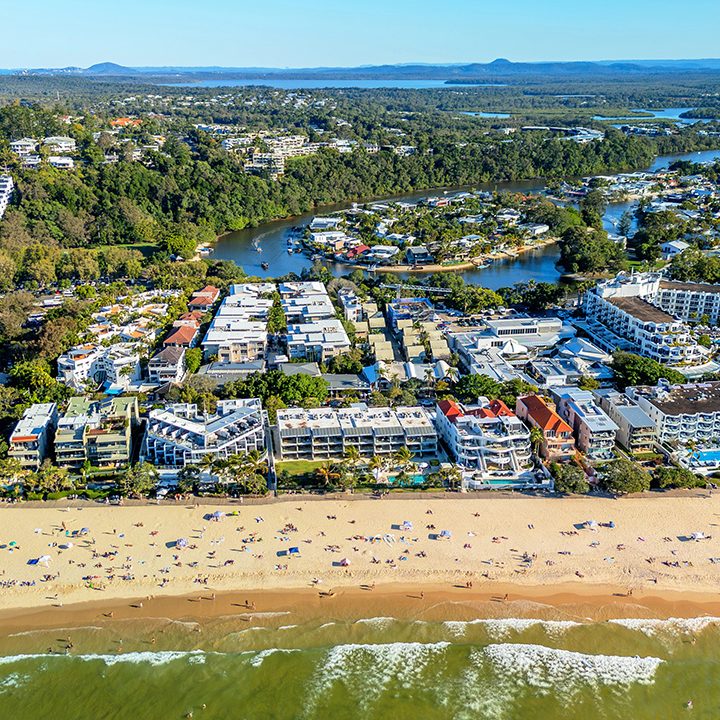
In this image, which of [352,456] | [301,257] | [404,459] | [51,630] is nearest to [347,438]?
[352,456]

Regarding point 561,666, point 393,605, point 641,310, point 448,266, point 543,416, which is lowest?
point 561,666

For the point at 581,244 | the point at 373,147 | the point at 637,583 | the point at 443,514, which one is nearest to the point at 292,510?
the point at 443,514

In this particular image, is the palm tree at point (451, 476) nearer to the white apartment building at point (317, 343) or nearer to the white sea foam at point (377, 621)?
the white sea foam at point (377, 621)

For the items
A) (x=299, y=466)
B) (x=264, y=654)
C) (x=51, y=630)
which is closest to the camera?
(x=264, y=654)

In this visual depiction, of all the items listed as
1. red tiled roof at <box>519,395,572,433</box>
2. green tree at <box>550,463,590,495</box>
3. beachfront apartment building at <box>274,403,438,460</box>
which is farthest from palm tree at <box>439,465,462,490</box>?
red tiled roof at <box>519,395,572,433</box>

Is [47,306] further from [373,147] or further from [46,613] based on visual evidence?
[373,147]

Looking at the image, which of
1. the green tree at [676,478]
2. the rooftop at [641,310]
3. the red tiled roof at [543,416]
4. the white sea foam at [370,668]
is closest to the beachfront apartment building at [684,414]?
the green tree at [676,478]

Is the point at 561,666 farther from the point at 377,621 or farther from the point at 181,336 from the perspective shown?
the point at 181,336

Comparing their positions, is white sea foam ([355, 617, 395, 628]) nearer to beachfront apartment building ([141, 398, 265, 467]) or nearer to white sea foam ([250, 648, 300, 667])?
white sea foam ([250, 648, 300, 667])
